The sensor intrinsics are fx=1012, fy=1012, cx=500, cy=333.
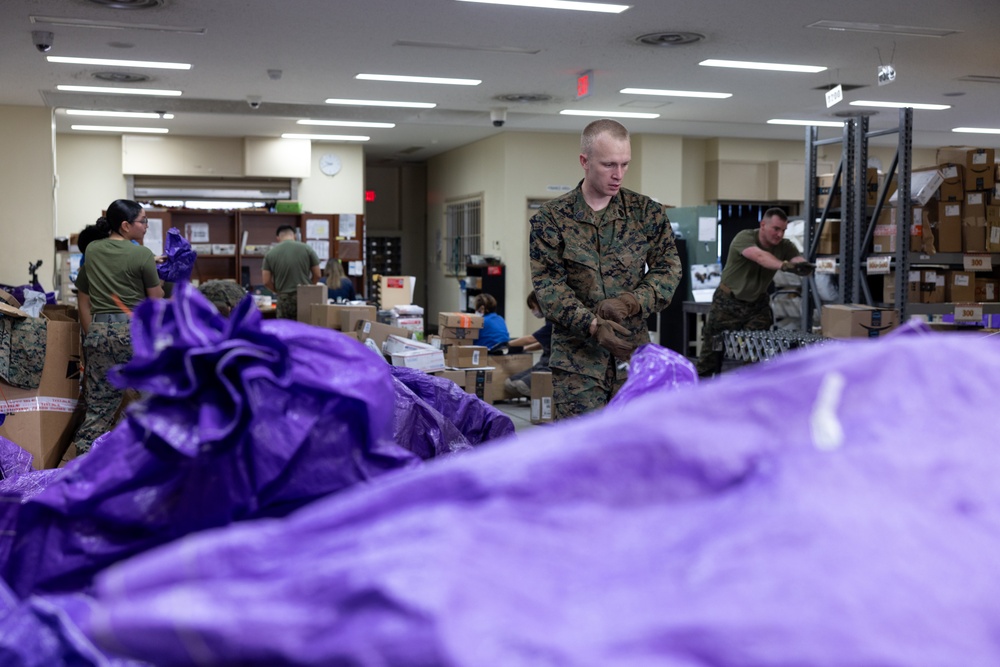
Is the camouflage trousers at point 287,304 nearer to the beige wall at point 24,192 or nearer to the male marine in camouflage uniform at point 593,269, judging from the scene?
the beige wall at point 24,192

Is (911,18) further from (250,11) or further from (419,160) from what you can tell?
(419,160)

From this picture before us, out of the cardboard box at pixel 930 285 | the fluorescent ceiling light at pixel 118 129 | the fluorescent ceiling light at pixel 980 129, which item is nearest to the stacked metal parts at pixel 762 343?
the cardboard box at pixel 930 285

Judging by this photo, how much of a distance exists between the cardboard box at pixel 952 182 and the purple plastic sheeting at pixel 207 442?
6552mm

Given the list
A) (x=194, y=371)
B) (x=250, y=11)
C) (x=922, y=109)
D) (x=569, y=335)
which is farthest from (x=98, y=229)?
(x=922, y=109)

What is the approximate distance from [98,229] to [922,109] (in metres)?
9.74

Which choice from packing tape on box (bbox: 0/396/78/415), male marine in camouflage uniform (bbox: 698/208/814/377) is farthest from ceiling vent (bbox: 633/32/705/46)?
packing tape on box (bbox: 0/396/78/415)

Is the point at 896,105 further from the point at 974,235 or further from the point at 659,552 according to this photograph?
the point at 659,552

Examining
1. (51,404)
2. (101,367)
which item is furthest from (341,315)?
(51,404)

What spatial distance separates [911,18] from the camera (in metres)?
7.39

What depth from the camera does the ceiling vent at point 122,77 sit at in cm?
966

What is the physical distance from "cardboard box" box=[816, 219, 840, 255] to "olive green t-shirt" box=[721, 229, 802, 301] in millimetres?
346

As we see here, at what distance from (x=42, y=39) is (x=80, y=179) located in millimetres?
6572

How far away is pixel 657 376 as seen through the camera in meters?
1.28

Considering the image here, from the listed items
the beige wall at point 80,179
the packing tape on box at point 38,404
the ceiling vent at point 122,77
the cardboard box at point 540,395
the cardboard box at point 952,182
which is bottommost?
the cardboard box at point 540,395
